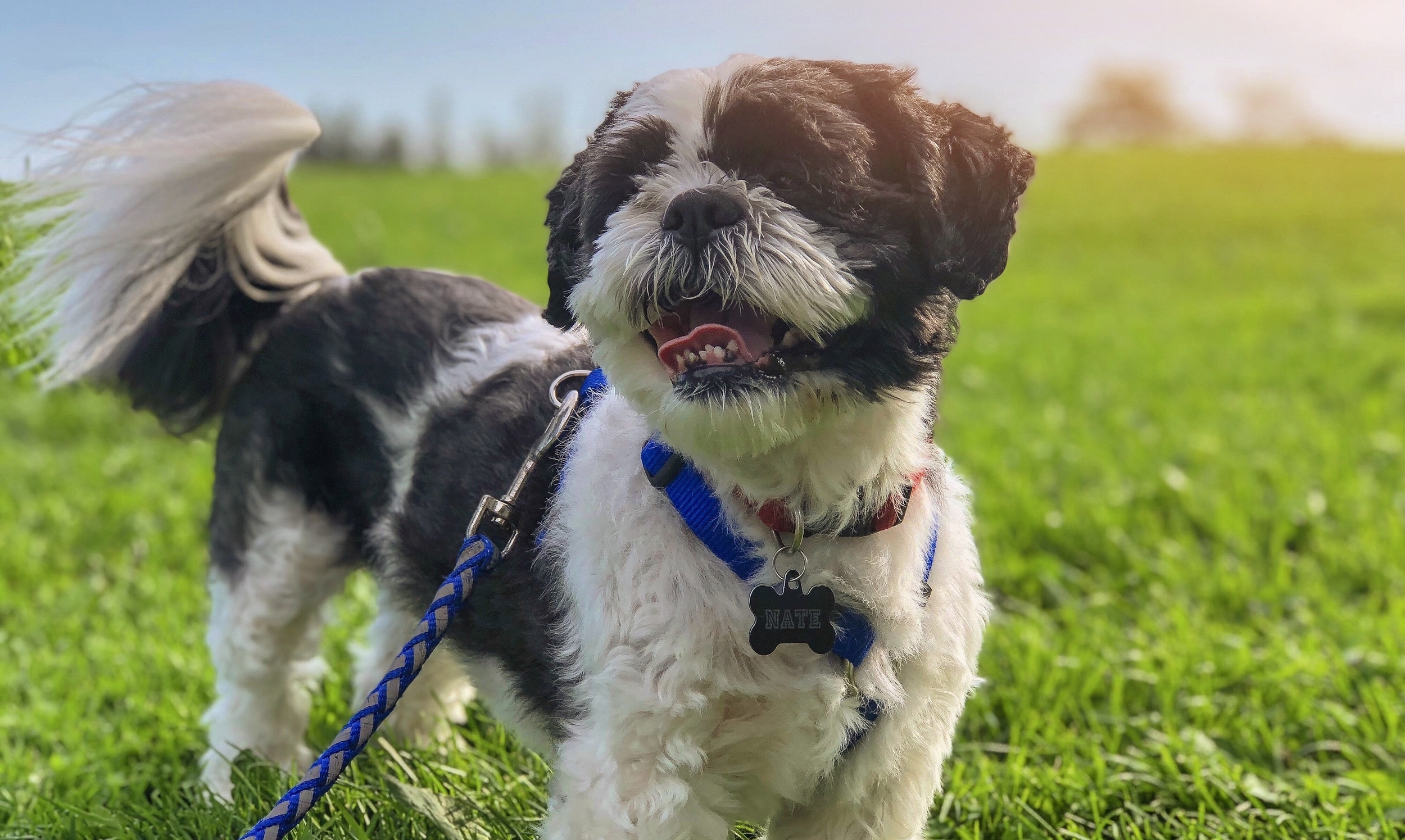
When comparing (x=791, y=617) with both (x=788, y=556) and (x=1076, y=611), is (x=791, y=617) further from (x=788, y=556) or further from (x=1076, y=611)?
(x=1076, y=611)

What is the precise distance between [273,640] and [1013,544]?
341cm

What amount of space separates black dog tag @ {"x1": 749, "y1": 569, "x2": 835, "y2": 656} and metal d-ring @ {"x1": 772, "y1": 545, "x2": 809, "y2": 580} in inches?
0.9

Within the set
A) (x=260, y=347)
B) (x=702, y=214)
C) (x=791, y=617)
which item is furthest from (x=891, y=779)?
(x=260, y=347)

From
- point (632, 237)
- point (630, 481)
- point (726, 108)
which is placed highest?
point (726, 108)

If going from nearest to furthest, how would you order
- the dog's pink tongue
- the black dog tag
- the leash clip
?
the dog's pink tongue → the black dog tag → the leash clip

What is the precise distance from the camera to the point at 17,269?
12.0 feet

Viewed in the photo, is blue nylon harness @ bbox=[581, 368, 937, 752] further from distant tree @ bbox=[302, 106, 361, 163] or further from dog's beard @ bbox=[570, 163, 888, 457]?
distant tree @ bbox=[302, 106, 361, 163]

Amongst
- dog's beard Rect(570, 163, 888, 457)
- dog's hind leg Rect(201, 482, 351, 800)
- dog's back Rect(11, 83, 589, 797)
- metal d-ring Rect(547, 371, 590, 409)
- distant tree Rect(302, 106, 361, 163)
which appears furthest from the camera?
distant tree Rect(302, 106, 361, 163)

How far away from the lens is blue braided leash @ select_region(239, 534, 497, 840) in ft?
8.37

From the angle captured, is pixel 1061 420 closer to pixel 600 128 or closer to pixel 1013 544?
pixel 1013 544

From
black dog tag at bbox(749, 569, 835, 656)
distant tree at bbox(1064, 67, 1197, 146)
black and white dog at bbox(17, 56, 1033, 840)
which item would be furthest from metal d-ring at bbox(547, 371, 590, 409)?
distant tree at bbox(1064, 67, 1197, 146)

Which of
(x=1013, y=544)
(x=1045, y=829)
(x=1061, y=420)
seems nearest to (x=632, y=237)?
(x=1045, y=829)

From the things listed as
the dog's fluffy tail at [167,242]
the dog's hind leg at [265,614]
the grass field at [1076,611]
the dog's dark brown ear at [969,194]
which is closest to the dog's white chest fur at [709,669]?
the dog's dark brown ear at [969,194]

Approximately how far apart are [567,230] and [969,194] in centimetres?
82
